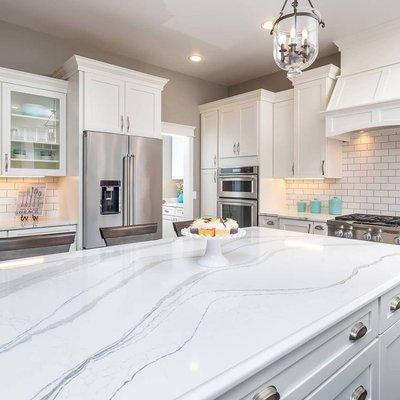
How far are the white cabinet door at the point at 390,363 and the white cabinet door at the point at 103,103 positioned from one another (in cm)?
292

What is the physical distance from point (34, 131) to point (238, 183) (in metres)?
2.41

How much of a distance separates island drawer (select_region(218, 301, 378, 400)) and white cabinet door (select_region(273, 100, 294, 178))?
302 cm

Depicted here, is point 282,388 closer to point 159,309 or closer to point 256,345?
point 256,345

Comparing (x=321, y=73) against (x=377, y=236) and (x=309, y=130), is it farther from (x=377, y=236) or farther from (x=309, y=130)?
(x=377, y=236)

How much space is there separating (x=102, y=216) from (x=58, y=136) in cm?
95

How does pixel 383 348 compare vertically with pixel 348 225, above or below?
below

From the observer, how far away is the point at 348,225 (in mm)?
3189

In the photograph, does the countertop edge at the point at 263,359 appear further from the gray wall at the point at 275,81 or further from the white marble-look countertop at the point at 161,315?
the gray wall at the point at 275,81

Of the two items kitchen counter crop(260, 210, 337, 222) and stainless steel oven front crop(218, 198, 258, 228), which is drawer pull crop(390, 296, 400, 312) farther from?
stainless steel oven front crop(218, 198, 258, 228)

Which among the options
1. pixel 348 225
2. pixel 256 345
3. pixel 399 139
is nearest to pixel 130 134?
pixel 348 225

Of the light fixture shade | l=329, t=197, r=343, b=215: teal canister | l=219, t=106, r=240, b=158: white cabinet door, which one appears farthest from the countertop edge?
l=219, t=106, r=240, b=158: white cabinet door

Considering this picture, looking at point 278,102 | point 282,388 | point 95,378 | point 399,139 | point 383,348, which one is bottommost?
point 383,348

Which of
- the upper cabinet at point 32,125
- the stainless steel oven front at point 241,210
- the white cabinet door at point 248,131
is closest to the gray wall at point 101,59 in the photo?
the upper cabinet at point 32,125

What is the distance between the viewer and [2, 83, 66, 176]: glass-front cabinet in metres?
3.09
